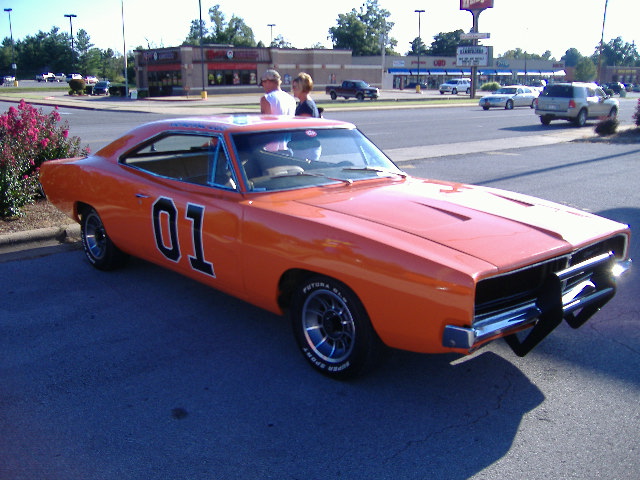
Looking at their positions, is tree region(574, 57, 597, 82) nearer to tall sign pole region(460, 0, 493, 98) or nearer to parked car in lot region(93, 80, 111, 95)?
tall sign pole region(460, 0, 493, 98)

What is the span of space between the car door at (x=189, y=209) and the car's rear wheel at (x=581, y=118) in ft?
74.0

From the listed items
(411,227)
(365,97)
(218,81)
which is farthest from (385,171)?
(218,81)

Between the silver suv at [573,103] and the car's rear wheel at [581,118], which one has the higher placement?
the silver suv at [573,103]

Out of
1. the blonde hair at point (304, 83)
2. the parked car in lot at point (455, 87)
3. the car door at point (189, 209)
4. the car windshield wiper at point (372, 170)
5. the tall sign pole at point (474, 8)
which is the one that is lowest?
the car door at point (189, 209)

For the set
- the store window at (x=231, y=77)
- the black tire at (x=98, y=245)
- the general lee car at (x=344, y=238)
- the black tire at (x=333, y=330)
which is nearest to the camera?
the general lee car at (x=344, y=238)

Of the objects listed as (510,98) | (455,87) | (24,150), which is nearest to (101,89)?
(510,98)

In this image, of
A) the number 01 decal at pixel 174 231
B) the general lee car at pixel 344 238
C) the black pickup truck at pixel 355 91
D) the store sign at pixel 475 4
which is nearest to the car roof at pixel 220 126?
the general lee car at pixel 344 238

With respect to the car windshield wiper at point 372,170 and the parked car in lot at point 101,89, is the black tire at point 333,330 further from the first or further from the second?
the parked car in lot at point 101,89

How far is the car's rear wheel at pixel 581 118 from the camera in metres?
24.4

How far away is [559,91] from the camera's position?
24.5 meters

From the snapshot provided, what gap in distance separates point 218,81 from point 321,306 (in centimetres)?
6111

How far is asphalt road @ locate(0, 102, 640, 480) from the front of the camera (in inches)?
117

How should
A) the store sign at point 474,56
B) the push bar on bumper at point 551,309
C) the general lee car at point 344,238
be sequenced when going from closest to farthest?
the push bar on bumper at point 551,309 → the general lee car at point 344,238 → the store sign at point 474,56

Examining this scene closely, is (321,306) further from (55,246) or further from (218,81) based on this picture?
(218,81)
